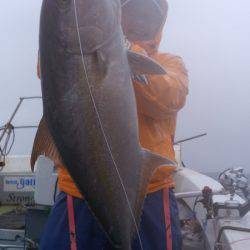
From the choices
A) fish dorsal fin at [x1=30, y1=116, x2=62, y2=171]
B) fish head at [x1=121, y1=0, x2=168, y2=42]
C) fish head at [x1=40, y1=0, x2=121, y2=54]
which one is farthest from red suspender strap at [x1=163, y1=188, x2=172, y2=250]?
fish head at [x1=40, y1=0, x2=121, y2=54]

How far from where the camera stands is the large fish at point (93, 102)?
6.49 feet

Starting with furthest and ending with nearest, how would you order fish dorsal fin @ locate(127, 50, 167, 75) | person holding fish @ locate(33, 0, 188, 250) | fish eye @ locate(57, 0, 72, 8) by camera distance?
1. person holding fish @ locate(33, 0, 188, 250)
2. fish dorsal fin @ locate(127, 50, 167, 75)
3. fish eye @ locate(57, 0, 72, 8)

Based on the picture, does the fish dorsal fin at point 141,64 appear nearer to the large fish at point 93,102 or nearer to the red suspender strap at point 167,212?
the large fish at point 93,102

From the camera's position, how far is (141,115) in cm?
274

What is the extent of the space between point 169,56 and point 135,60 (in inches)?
32.3

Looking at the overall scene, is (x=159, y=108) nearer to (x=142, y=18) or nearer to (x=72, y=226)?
(x=142, y=18)

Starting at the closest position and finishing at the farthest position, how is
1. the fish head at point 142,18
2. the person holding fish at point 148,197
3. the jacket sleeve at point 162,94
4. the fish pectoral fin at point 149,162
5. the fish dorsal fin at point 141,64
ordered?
the fish dorsal fin at point 141,64, the fish pectoral fin at point 149,162, the jacket sleeve at point 162,94, the person holding fish at point 148,197, the fish head at point 142,18

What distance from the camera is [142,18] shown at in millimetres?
2996

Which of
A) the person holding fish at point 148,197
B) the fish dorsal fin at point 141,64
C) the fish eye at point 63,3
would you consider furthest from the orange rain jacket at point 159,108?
the fish eye at point 63,3

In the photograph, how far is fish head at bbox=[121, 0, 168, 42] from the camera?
2939 mm

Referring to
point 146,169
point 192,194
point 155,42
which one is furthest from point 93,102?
point 192,194

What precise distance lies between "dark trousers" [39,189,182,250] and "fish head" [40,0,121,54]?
113 centimetres

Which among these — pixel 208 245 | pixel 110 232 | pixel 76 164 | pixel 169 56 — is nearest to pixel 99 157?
pixel 76 164

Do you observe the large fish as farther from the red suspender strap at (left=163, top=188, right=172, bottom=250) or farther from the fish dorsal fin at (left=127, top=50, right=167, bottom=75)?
the red suspender strap at (left=163, top=188, right=172, bottom=250)
